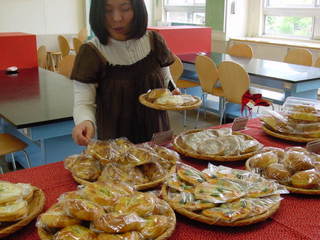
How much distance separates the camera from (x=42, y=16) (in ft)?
22.0

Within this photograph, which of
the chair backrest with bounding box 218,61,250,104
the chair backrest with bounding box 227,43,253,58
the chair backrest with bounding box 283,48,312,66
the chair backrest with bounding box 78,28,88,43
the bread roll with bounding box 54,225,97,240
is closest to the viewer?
the bread roll with bounding box 54,225,97,240

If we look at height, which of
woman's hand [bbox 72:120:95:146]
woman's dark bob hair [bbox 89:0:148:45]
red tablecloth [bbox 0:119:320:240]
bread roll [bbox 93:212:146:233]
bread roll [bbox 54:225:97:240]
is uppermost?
woman's dark bob hair [bbox 89:0:148:45]

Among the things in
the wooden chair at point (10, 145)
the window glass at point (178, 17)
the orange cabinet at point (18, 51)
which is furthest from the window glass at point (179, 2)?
the wooden chair at point (10, 145)

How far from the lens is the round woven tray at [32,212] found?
2.71 ft

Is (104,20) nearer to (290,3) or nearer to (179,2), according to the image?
(290,3)

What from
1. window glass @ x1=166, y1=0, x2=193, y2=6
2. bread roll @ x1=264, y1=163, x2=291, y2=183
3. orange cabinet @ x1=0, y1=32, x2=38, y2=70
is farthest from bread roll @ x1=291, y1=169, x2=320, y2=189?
window glass @ x1=166, y1=0, x2=193, y2=6

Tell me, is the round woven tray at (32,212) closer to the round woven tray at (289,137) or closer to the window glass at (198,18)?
the round woven tray at (289,137)

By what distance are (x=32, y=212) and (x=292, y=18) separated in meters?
5.60

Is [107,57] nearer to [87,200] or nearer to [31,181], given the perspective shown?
[31,181]

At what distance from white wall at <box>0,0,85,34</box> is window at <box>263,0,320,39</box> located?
3328 millimetres

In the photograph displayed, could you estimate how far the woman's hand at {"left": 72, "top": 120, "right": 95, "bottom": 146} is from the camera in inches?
51.3

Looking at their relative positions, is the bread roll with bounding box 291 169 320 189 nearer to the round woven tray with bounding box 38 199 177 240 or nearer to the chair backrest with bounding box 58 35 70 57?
the round woven tray with bounding box 38 199 177 240

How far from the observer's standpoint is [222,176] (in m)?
1.03

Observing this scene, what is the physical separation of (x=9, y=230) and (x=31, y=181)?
1.05 ft
